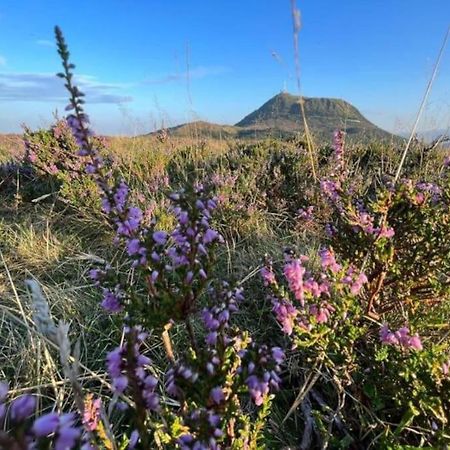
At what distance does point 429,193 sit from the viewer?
2562 mm

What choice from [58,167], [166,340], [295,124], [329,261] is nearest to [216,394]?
[166,340]

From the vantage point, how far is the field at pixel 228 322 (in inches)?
52.0

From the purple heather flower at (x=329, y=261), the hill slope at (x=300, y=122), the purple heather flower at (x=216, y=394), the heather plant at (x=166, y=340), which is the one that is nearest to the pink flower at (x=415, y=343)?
the purple heather flower at (x=329, y=261)

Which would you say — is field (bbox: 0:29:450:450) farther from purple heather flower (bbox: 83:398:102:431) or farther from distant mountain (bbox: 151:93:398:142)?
distant mountain (bbox: 151:93:398:142)

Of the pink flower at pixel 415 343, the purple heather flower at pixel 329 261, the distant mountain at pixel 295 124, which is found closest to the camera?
the pink flower at pixel 415 343

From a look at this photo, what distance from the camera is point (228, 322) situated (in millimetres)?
2148

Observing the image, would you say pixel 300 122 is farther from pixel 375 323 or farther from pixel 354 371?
pixel 354 371

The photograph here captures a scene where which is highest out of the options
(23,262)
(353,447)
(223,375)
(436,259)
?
(223,375)

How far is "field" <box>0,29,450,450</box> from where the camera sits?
4.33 ft

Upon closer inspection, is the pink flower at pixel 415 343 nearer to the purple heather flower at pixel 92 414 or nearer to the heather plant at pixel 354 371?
the heather plant at pixel 354 371

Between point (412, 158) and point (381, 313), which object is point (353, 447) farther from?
point (412, 158)

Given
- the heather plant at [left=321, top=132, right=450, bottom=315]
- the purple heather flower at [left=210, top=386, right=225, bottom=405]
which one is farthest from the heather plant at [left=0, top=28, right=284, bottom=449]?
the heather plant at [left=321, top=132, right=450, bottom=315]

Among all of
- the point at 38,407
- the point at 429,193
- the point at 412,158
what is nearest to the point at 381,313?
the point at 429,193

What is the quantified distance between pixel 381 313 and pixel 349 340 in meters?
0.62
